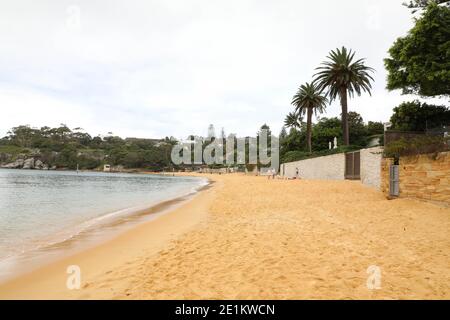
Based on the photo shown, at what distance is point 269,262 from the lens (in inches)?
216

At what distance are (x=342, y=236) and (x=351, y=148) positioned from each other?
22.1 meters

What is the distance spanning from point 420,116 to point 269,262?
67.6ft

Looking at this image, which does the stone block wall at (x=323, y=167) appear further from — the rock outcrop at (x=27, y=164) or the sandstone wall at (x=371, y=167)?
the rock outcrop at (x=27, y=164)

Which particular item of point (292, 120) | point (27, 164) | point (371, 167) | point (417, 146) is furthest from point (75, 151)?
point (417, 146)

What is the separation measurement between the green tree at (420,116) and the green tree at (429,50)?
2.27 m

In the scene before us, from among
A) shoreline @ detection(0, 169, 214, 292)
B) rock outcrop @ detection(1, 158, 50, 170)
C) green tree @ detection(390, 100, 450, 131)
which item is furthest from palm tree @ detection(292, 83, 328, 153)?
rock outcrop @ detection(1, 158, 50, 170)

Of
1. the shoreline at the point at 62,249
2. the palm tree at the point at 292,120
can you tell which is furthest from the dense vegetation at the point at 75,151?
the shoreline at the point at 62,249

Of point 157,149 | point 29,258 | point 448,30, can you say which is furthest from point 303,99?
point 157,149

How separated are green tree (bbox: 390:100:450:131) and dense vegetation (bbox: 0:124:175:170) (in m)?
131

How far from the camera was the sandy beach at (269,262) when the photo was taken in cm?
432

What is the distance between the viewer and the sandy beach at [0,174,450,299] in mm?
4316

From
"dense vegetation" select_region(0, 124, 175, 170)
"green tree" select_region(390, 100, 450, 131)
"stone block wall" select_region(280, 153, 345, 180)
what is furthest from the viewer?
"dense vegetation" select_region(0, 124, 175, 170)

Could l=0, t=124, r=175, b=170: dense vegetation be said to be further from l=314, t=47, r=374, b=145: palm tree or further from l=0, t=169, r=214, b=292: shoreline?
l=0, t=169, r=214, b=292: shoreline
